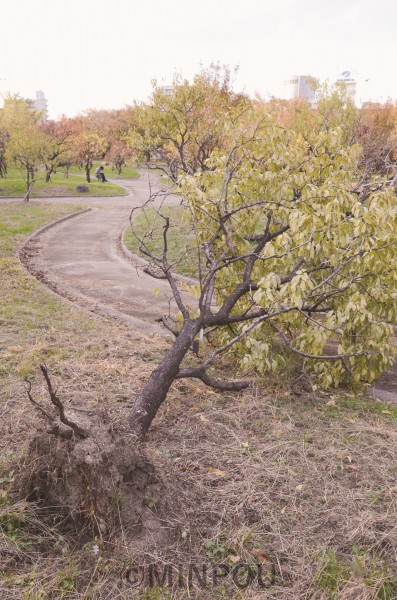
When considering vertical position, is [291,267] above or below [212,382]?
above

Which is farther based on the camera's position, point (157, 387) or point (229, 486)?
point (157, 387)

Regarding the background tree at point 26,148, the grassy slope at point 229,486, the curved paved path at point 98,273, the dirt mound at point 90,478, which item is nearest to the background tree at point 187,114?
the curved paved path at point 98,273

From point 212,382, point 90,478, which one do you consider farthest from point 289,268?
point 90,478

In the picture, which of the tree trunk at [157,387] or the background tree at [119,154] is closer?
the tree trunk at [157,387]

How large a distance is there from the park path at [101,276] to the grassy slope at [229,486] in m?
1.36

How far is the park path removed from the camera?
8.74 m

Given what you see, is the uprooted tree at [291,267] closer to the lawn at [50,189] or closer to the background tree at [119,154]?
the lawn at [50,189]

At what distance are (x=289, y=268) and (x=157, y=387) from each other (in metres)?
2.35

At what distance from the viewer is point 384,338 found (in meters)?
5.73

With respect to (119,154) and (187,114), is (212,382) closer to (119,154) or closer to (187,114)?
(187,114)

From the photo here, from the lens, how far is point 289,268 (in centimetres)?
623

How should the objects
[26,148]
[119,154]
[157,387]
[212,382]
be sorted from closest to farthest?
[157,387], [212,382], [26,148], [119,154]

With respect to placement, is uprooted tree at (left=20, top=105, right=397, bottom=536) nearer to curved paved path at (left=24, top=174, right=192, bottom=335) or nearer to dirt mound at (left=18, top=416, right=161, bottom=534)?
dirt mound at (left=18, top=416, right=161, bottom=534)

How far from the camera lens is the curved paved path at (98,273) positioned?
31.0 ft
